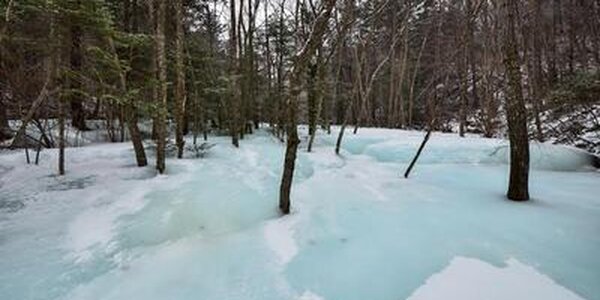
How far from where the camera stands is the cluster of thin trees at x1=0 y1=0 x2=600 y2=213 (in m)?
6.38

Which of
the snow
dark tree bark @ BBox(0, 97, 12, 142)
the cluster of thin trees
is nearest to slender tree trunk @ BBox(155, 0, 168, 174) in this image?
the cluster of thin trees

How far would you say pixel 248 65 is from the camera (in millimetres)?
17172

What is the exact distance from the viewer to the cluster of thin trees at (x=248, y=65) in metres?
6.38

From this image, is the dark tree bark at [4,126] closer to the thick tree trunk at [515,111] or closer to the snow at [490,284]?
the snow at [490,284]

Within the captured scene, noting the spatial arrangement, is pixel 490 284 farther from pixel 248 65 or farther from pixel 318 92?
pixel 248 65

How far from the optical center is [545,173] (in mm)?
9547

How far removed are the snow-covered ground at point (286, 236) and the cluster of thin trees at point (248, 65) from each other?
772 millimetres

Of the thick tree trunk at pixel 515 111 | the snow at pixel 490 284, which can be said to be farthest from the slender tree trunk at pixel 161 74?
the thick tree trunk at pixel 515 111

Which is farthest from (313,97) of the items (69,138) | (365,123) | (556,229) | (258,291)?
(365,123)

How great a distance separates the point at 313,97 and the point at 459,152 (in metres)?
5.47

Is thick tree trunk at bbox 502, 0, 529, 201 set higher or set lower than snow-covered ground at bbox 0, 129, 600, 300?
higher

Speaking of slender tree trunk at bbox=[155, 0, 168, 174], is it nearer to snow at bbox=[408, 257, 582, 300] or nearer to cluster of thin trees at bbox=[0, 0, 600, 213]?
cluster of thin trees at bbox=[0, 0, 600, 213]

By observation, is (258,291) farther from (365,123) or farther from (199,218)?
(365,123)

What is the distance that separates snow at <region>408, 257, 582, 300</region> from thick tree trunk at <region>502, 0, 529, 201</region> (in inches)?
101
